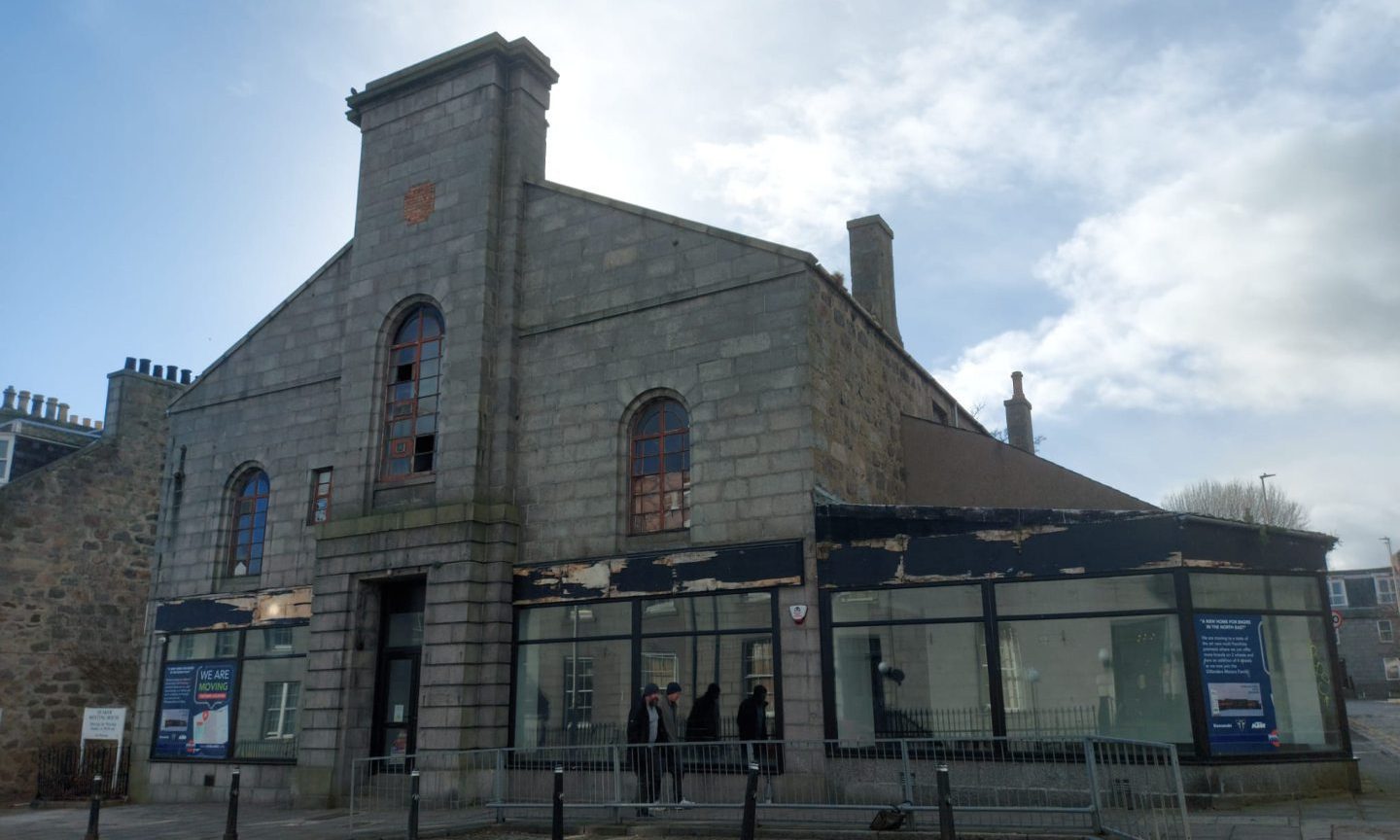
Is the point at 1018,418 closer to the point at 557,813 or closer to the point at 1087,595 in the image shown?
the point at 1087,595

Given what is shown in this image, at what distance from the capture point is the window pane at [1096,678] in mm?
12500

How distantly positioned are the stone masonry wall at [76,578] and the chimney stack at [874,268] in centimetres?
1704

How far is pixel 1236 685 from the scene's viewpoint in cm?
1246

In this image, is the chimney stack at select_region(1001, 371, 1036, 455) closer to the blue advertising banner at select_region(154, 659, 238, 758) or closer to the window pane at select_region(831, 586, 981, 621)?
the window pane at select_region(831, 586, 981, 621)

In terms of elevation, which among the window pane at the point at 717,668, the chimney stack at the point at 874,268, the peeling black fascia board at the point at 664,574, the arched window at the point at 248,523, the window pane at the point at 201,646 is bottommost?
the window pane at the point at 717,668

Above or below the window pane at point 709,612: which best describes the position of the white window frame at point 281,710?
below

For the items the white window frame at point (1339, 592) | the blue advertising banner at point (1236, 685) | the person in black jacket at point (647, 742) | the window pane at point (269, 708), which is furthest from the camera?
the white window frame at point (1339, 592)

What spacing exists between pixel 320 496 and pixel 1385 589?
6575cm

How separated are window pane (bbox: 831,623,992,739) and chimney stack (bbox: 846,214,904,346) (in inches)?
337

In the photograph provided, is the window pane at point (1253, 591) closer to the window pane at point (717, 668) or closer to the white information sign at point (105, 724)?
the window pane at point (717, 668)

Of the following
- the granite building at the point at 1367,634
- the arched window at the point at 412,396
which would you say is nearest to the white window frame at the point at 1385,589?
the granite building at the point at 1367,634

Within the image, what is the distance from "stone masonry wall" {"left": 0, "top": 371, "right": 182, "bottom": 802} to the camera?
882 inches

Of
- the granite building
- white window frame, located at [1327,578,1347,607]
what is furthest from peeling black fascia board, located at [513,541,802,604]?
white window frame, located at [1327,578,1347,607]

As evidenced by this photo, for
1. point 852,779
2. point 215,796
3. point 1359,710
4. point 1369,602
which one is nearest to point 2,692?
point 215,796
